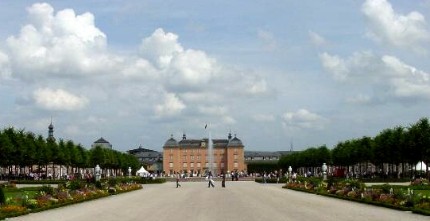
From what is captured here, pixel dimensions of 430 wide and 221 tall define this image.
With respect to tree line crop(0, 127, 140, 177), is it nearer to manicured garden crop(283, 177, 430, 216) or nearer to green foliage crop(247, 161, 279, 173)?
manicured garden crop(283, 177, 430, 216)

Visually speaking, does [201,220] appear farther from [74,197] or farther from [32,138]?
[32,138]

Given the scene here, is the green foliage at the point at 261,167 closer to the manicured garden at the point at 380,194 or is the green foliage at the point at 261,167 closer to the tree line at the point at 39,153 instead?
the tree line at the point at 39,153

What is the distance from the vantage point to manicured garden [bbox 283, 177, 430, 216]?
27.8 metres

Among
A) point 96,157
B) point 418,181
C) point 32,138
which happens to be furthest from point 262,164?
point 418,181

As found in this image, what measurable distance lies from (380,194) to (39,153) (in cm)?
6159

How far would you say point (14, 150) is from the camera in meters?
78.3

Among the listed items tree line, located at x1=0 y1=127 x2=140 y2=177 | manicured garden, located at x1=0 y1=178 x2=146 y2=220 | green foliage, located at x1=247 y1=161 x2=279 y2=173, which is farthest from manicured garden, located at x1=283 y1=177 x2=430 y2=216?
green foliage, located at x1=247 y1=161 x2=279 y2=173

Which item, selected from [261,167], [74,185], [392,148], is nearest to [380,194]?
[74,185]

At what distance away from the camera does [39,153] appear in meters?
86.7

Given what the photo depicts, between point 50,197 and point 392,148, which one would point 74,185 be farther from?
point 392,148

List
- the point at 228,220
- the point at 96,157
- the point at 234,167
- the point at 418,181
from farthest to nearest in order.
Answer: the point at 234,167 < the point at 96,157 < the point at 418,181 < the point at 228,220

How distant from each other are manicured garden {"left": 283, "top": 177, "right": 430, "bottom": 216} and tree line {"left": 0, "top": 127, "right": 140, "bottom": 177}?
127 feet

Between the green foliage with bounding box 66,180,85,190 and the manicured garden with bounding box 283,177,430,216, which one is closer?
the manicured garden with bounding box 283,177,430,216

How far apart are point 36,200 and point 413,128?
161 feet
